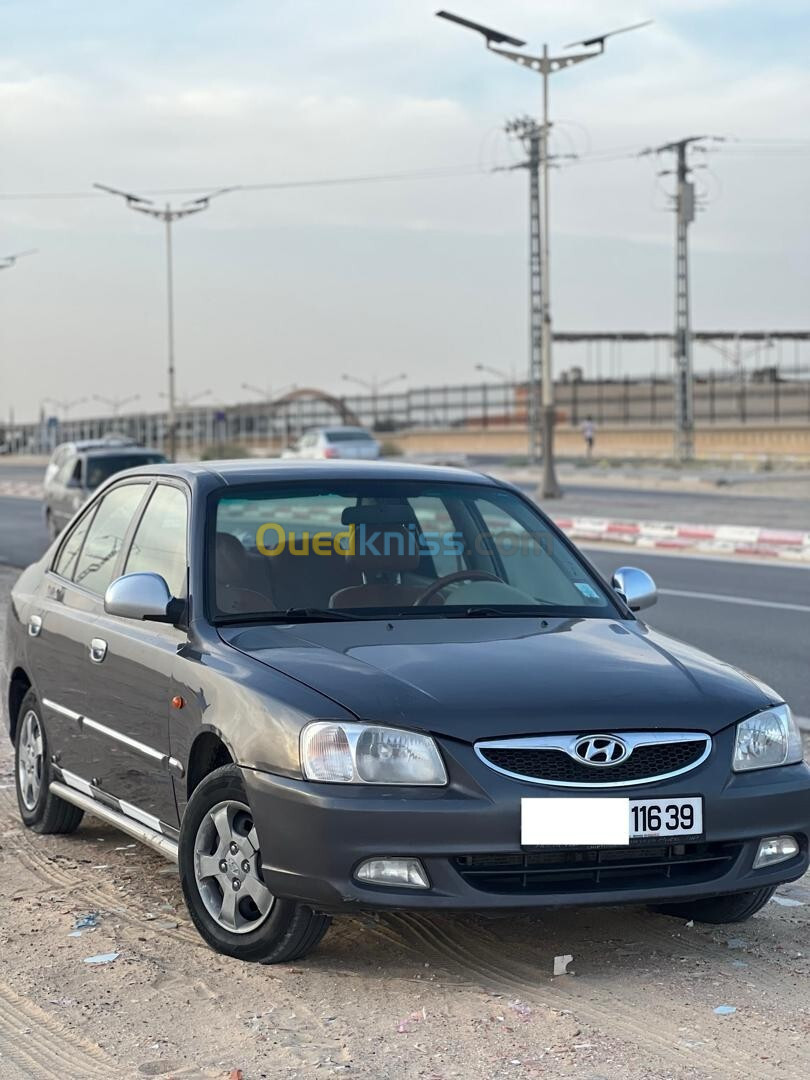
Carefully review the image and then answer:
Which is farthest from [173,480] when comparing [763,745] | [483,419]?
[483,419]

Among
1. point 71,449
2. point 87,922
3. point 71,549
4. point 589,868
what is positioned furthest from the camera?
point 71,449

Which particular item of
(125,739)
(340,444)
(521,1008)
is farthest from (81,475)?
(340,444)

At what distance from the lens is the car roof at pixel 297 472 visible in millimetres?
5934

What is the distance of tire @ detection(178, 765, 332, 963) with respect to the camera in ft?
15.6

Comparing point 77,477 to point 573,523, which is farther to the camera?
point 573,523

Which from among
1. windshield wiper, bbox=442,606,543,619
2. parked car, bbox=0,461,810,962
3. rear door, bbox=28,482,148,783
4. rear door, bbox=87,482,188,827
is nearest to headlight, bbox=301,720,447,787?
parked car, bbox=0,461,810,962

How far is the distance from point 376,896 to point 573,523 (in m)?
22.5

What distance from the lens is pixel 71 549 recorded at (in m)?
6.97

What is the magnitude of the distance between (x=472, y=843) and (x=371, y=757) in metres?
0.35

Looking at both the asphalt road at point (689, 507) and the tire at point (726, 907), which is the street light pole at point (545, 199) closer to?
the asphalt road at point (689, 507)

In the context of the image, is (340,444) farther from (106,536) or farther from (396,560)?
(396,560)

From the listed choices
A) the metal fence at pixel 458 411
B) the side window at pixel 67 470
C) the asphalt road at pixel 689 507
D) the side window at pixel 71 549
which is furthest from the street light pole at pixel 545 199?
the metal fence at pixel 458 411

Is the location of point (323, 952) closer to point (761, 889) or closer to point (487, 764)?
point (487, 764)

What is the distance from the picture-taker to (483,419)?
121 metres
